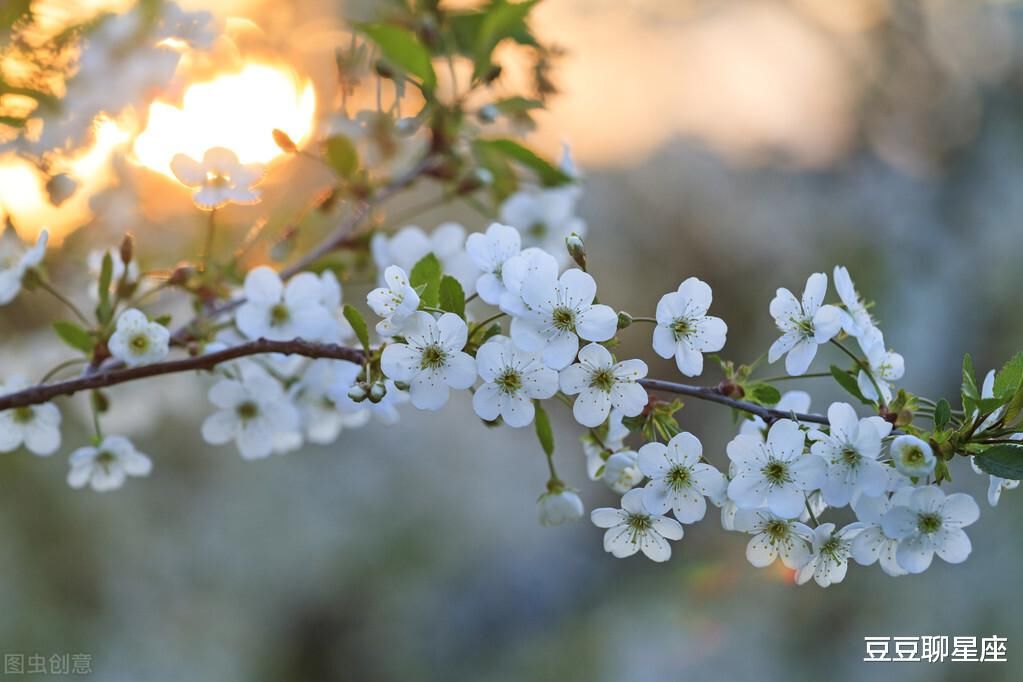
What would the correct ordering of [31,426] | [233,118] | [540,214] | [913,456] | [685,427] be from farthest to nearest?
[685,427] → [233,118] → [540,214] → [31,426] → [913,456]

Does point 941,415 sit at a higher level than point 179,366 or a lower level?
lower

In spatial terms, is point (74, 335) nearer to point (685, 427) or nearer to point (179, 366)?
point (179, 366)

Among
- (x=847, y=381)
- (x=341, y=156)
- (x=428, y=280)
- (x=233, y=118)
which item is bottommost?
(x=847, y=381)

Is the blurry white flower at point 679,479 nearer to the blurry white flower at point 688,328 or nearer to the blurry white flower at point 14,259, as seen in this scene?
the blurry white flower at point 688,328

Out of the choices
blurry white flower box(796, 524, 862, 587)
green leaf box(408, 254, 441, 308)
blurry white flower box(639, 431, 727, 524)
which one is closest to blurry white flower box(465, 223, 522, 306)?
green leaf box(408, 254, 441, 308)

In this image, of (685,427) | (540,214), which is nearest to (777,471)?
(540,214)

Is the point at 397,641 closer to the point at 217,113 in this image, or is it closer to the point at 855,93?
the point at 217,113

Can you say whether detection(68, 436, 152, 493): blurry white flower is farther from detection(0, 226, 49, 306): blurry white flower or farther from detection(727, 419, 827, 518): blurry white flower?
detection(727, 419, 827, 518): blurry white flower
